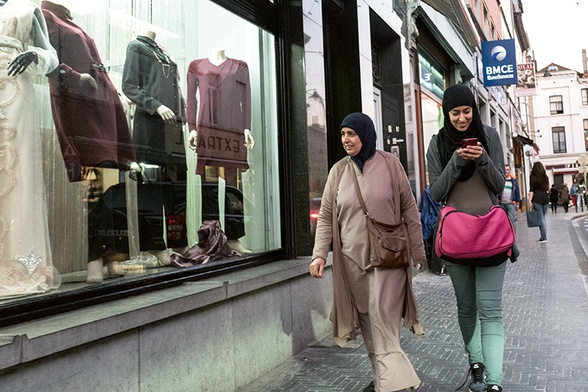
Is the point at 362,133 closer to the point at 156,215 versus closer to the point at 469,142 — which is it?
the point at 469,142

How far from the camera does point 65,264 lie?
3623 mm

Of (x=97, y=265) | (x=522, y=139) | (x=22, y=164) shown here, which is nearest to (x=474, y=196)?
(x=97, y=265)

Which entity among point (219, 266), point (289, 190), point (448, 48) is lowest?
point (219, 266)

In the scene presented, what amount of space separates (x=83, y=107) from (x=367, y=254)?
2.02 metres

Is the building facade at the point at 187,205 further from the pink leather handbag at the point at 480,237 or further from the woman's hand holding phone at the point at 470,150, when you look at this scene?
the woman's hand holding phone at the point at 470,150

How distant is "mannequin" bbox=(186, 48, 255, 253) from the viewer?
5219mm

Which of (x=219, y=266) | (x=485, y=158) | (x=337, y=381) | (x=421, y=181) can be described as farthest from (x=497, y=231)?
(x=421, y=181)

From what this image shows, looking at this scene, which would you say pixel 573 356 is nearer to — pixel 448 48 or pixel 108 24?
pixel 108 24

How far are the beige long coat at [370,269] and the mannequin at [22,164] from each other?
5.56 feet

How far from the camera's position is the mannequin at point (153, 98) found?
4457mm

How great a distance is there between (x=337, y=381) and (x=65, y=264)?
6.72 feet

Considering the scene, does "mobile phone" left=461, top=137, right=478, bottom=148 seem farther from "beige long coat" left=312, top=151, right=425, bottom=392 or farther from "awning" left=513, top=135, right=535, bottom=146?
"awning" left=513, top=135, right=535, bottom=146

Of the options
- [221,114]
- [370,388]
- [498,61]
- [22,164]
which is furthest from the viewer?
[498,61]

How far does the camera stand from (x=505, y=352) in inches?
193
